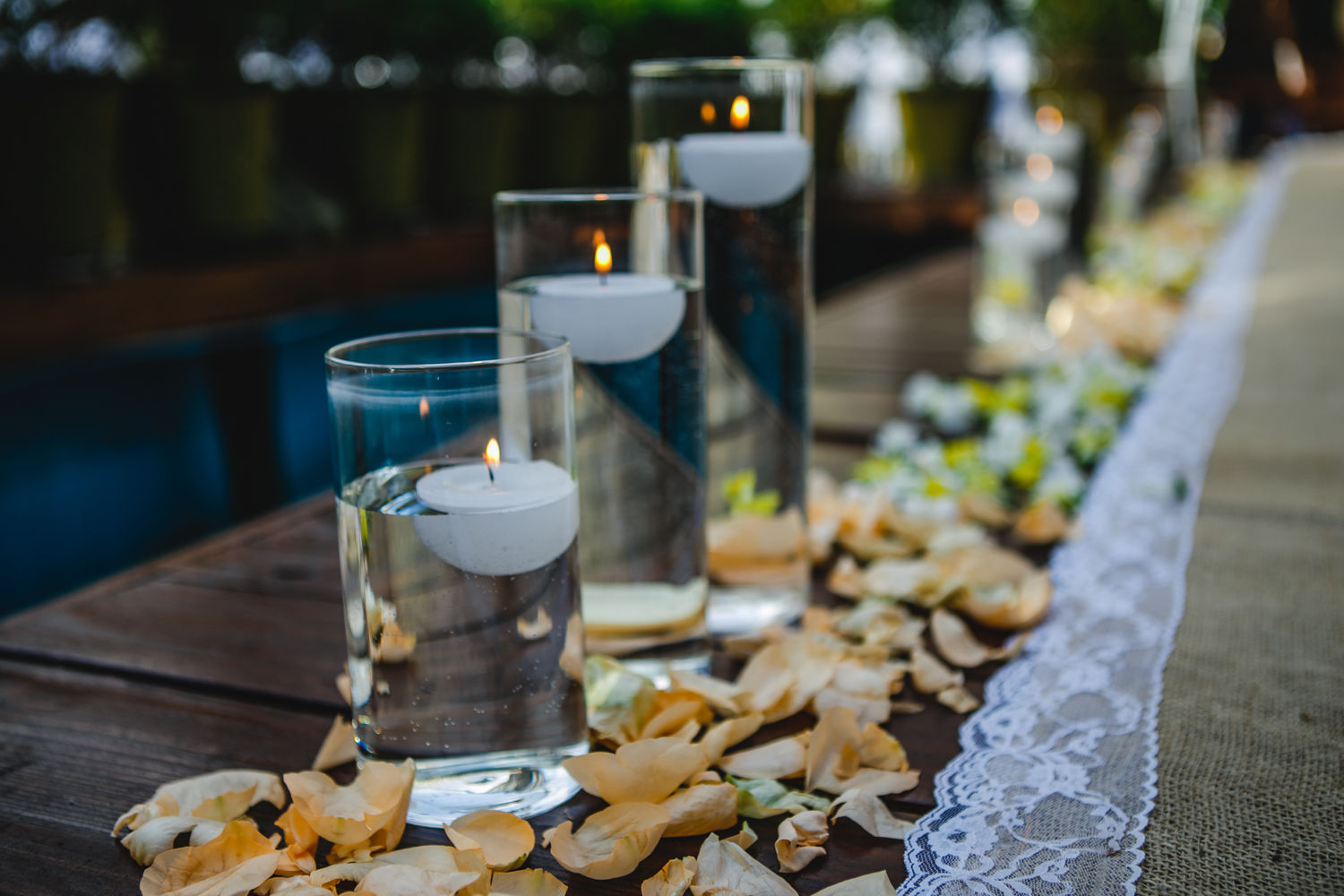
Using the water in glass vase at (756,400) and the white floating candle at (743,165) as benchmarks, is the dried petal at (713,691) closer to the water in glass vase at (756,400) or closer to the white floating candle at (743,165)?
the water in glass vase at (756,400)

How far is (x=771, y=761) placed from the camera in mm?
438

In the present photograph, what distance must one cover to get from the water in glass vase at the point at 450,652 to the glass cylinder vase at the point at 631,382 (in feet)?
0.27

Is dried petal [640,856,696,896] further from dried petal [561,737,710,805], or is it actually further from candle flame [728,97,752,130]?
candle flame [728,97,752,130]

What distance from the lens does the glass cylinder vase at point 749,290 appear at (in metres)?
0.54

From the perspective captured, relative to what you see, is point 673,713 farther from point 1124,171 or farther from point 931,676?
point 1124,171

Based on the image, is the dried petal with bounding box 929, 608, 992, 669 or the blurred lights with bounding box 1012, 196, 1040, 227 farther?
the blurred lights with bounding box 1012, 196, 1040, 227

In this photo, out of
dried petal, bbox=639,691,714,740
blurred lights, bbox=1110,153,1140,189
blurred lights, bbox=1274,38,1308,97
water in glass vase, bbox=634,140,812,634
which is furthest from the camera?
blurred lights, bbox=1274,38,1308,97

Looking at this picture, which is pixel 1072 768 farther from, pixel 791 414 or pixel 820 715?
pixel 791 414

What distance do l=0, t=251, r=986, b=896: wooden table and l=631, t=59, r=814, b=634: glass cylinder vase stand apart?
5.0 inches

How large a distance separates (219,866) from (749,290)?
354mm

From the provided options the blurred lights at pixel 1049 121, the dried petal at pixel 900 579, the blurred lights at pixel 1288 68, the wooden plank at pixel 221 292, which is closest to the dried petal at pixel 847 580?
the dried petal at pixel 900 579

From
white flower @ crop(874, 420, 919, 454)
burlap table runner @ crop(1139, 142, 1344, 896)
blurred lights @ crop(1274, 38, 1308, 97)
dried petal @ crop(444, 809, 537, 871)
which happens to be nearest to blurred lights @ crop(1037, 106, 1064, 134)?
burlap table runner @ crop(1139, 142, 1344, 896)

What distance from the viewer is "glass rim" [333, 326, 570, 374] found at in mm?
376

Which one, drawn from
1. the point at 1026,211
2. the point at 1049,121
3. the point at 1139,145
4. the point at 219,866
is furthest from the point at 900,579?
the point at 1139,145
